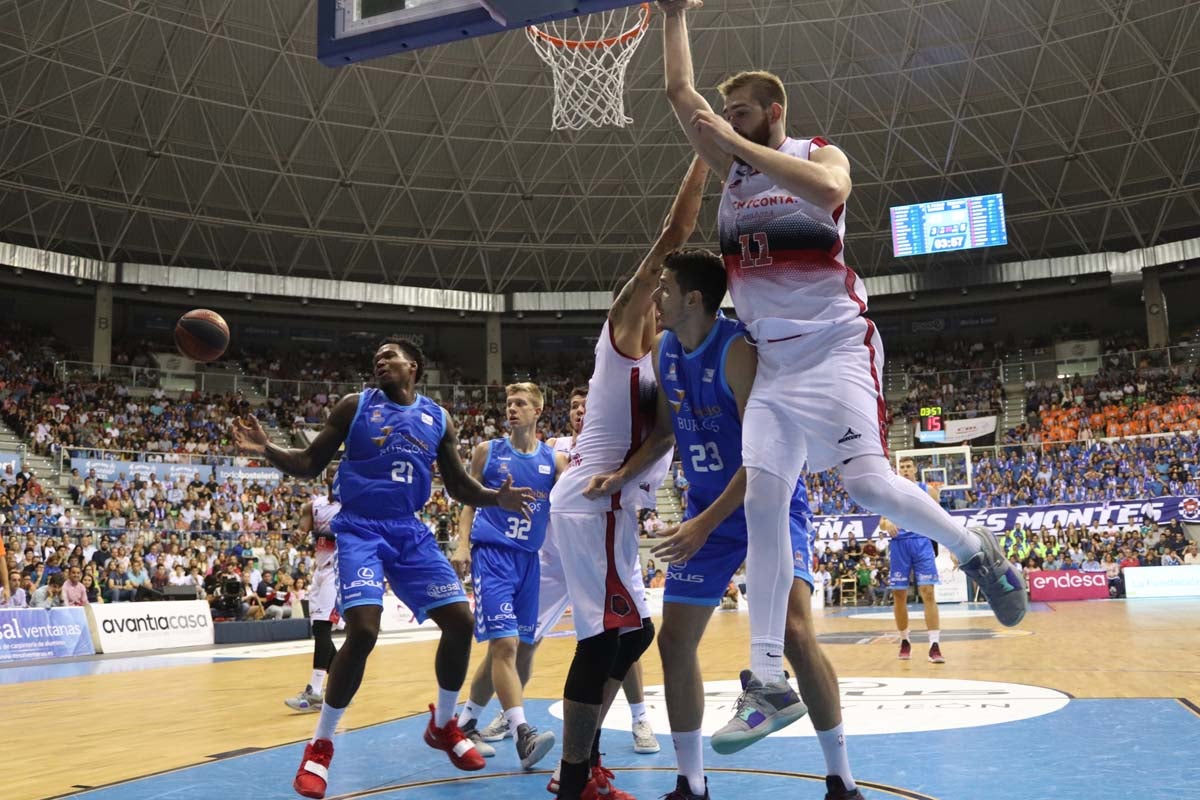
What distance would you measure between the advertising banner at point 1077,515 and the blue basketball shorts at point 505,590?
2114 cm

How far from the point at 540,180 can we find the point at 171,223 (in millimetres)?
12593

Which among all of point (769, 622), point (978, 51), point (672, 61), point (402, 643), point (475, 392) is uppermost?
point (978, 51)

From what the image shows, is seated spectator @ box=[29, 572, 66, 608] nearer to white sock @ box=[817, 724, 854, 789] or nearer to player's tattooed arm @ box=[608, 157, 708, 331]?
player's tattooed arm @ box=[608, 157, 708, 331]

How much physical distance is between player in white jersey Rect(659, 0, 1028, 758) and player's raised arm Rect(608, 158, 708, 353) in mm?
246

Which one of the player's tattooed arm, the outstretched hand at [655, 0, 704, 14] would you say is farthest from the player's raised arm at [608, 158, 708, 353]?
the outstretched hand at [655, 0, 704, 14]

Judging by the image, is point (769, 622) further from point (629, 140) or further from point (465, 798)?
point (629, 140)

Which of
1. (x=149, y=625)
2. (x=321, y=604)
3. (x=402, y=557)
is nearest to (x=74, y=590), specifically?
(x=149, y=625)

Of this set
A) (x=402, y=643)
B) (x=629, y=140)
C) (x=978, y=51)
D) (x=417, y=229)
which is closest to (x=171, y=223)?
(x=417, y=229)

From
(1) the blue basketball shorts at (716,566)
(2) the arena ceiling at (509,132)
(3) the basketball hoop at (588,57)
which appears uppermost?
(2) the arena ceiling at (509,132)

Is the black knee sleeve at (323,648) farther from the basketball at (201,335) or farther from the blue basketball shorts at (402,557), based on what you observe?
the blue basketball shorts at (402,557)

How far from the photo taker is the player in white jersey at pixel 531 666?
18.7 ft

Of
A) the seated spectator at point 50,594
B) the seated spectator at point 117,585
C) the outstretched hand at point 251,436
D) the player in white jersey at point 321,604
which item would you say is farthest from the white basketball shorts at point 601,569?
the seated spectator at point 117,585

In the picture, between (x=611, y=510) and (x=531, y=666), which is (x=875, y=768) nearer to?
(x=611, y=510)

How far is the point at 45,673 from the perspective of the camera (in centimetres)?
1266
